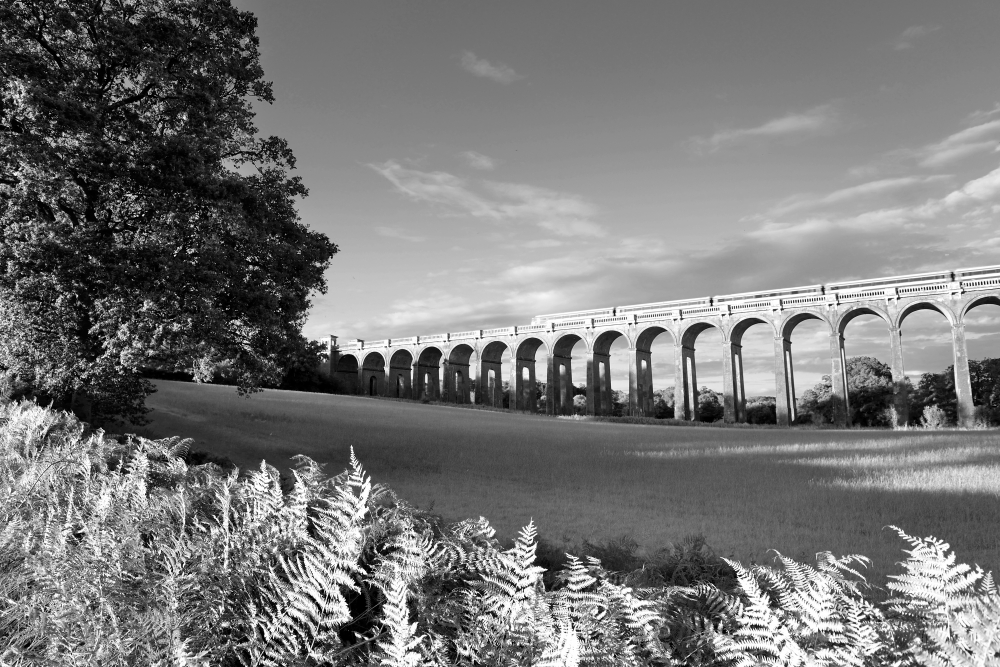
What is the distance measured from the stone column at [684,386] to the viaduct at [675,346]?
8cm

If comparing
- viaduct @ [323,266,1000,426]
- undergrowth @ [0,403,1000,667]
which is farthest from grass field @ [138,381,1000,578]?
viaduct @ [323,266,1000,426]

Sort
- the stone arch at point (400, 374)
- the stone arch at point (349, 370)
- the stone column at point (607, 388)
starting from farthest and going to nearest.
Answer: the stone arch at point (349, 370)
the stone arch at point (400, 374)
the stone column at point (607, 388)

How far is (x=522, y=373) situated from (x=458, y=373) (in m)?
8.87

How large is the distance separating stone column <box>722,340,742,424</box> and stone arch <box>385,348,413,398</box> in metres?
34.6

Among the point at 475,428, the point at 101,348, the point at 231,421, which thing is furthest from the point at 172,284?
the point at 475,428

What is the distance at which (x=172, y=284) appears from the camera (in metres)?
10.3

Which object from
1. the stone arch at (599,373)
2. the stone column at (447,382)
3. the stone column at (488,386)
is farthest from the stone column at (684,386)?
the stone column at (447,382)

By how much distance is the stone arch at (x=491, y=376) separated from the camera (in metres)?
58.4

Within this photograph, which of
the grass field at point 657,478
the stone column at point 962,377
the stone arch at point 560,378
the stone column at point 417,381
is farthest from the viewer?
the stone column at point 417,381

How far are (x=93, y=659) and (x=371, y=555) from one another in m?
0.72

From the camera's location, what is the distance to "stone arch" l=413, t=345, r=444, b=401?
209ft

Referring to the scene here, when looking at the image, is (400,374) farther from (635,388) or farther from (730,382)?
(730,382)

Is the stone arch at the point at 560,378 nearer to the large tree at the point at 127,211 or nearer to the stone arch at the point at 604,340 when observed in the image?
the stone arch at the point at 604,340

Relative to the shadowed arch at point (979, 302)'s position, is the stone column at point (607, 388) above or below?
below
